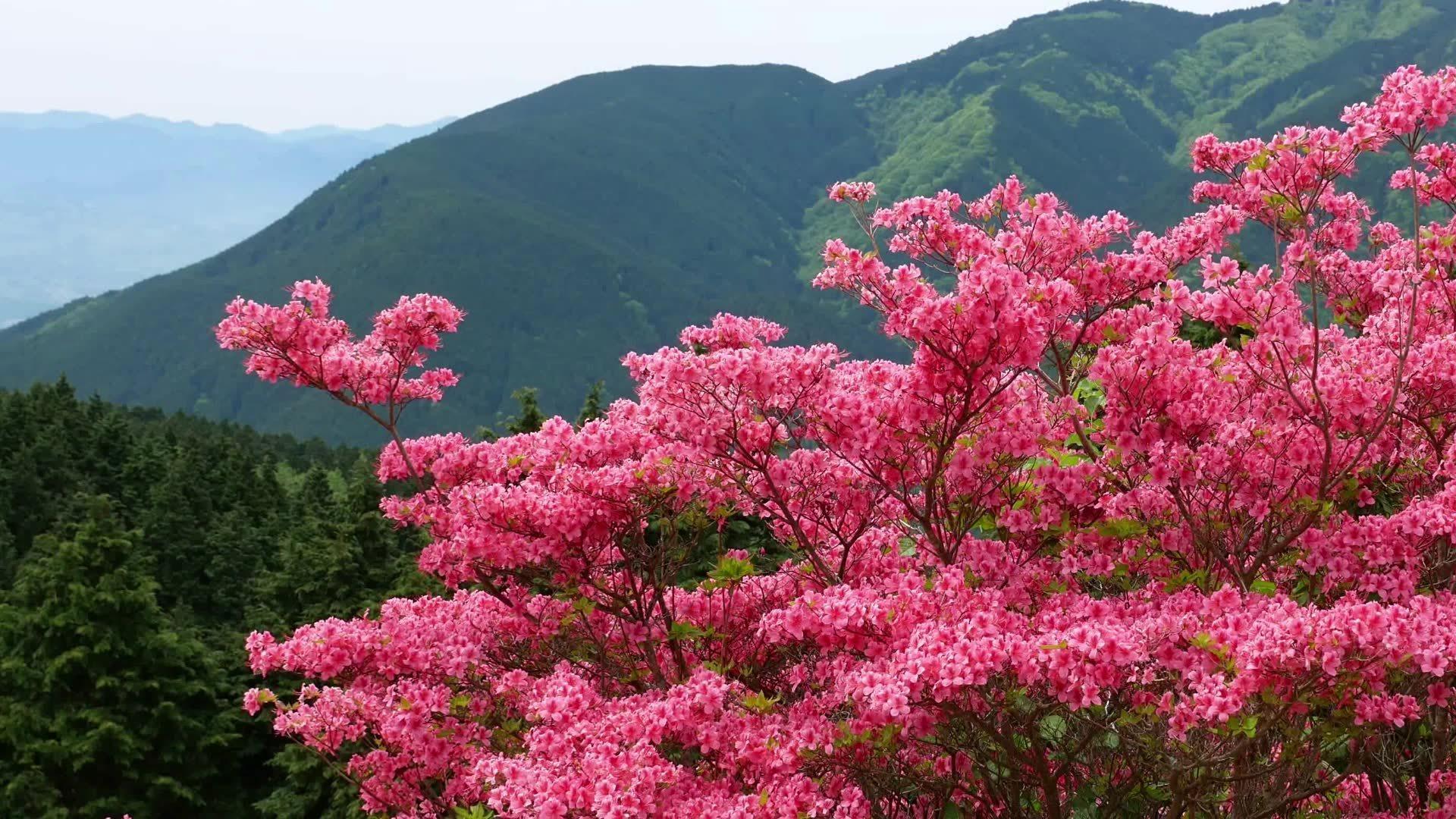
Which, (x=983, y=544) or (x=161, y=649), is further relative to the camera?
(x=161, y=649)

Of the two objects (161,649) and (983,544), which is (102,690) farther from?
(983,544)

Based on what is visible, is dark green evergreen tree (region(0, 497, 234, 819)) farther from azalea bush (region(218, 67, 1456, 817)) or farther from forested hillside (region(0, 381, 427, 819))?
azalea bush (region(218, 67, 1456, 817))

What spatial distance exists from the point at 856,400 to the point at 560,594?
8.85 ft

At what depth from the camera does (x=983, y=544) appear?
6.81 m

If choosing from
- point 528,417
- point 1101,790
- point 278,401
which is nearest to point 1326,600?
point 1101,790

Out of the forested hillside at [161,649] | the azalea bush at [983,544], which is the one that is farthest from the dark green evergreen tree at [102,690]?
the azalea bush at [983,544]

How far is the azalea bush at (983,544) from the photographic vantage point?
17.5ft

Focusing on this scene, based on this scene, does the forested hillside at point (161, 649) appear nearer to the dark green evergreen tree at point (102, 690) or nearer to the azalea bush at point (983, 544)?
the dark green evergreen tree at point (102, 690)

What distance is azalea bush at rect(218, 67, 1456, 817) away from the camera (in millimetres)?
5328

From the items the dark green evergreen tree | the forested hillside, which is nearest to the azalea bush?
the forested hillside

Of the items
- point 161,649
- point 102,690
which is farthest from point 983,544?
point 102,690

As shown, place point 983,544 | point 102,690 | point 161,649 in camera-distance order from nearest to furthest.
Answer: point 983,544, point 102,690, point 161,649

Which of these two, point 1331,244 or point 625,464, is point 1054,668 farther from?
point 1331,244

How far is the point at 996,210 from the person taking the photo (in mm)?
8078
